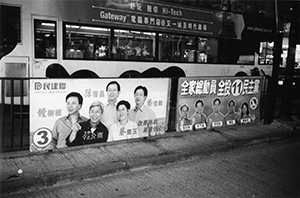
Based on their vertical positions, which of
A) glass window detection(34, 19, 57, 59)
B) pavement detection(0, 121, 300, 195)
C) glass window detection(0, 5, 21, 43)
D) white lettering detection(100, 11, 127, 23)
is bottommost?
pavement detection(0, 121, 300, 195)

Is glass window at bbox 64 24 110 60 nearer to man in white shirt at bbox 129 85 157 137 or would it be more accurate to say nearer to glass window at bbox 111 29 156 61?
glass window at bbox 111 29 156 61

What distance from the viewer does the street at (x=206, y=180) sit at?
168 inches

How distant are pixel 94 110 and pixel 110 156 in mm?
939

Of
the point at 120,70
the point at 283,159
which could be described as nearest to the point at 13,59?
the point at 120,70

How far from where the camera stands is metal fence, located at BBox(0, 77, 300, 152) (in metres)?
5.28

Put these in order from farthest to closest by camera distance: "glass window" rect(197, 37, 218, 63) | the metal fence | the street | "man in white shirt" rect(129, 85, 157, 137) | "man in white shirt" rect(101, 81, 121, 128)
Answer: "glass window" rect(197, 37, 218, 63) < "man in white shirt" rect(129, 85, 157, 137) < "man in white shirt" rect(101, 81, 121, 128) < the metal fence < the street

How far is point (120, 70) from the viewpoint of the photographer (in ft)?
29.3

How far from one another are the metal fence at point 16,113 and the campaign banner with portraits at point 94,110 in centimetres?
38

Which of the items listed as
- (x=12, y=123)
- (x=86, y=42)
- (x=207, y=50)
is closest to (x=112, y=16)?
(x=86, y=42)

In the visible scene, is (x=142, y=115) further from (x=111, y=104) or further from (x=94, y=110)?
(x=94, y=110)

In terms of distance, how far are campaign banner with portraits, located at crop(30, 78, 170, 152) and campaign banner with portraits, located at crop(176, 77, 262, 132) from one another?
0.53 m

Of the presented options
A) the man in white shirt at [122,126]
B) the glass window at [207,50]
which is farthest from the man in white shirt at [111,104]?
the glass window at [207,50]

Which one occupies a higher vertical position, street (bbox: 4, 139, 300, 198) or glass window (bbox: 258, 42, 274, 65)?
glass window (bbox: 258, 42, 274, 65)

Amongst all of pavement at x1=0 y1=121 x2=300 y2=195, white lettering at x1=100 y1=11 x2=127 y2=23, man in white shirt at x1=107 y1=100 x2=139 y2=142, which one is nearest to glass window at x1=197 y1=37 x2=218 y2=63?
white lettering at x1=100 y1=11 x2=127 y2=23
